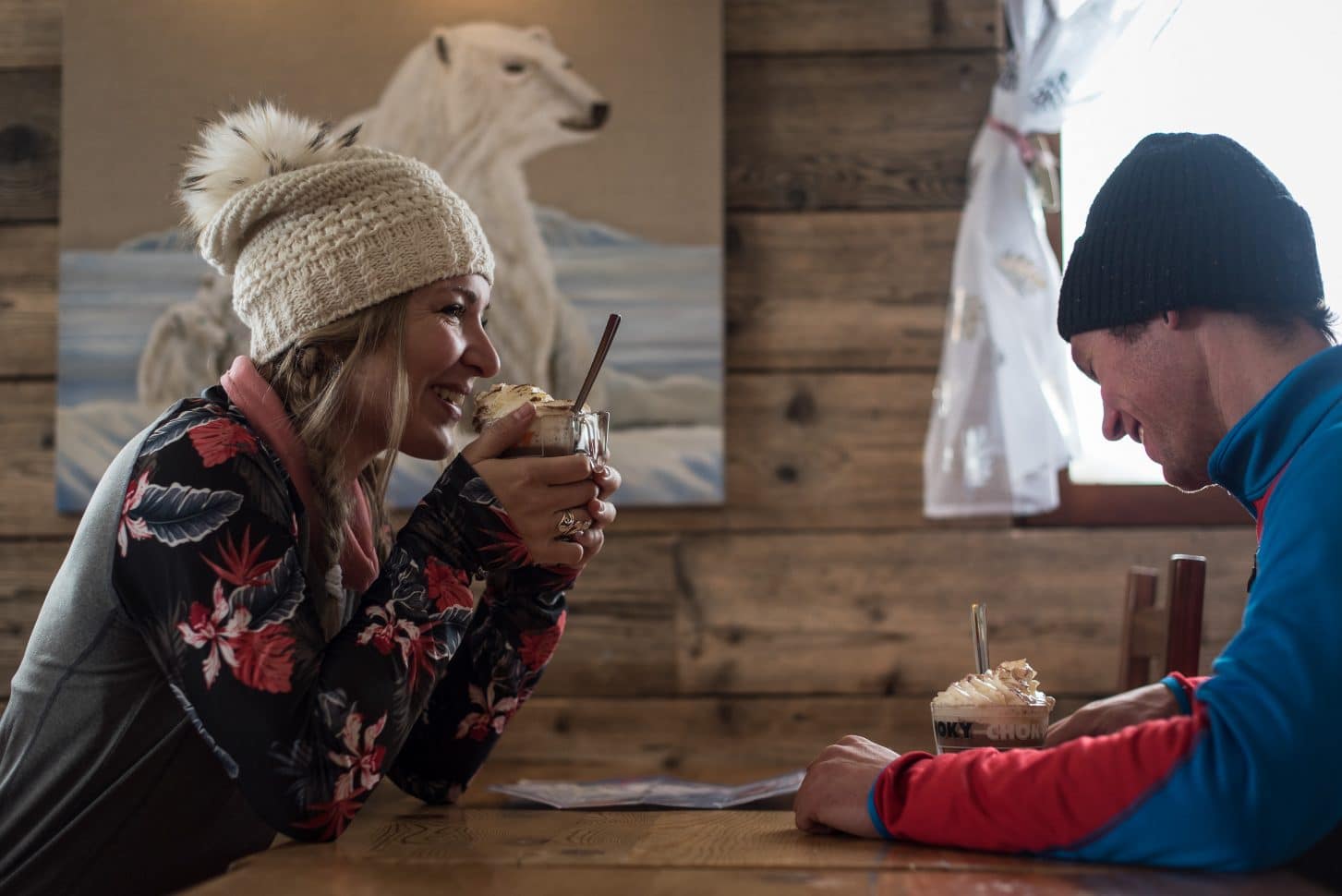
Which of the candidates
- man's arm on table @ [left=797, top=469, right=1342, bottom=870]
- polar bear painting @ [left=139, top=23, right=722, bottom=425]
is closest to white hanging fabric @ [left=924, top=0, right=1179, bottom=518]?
polar bear painting @ [left=139, top=23, right=722, bottom=425]

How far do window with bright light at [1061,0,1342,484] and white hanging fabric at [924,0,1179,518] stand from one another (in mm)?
113

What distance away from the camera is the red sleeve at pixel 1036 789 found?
924 mm

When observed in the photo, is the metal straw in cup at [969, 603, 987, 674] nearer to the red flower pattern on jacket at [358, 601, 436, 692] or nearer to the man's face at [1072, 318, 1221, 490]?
the man's face at [1072, 318, 1221, 490]

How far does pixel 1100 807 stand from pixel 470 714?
81 cm

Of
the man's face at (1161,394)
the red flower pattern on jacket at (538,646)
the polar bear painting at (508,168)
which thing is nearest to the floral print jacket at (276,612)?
the red flower pattern on jacket at (538,646)

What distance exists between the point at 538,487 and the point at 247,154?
547mm

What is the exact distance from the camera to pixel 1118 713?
1.10 metres

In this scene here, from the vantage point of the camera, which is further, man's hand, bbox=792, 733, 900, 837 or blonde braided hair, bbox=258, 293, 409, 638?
blonde braided hair, bbox=258, 293, 409, 638

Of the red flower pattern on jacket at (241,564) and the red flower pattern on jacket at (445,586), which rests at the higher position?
the red flower pattern on jacket at (241,564)

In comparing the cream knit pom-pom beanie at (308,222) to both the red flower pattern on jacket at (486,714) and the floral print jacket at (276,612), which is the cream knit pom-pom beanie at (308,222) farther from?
the red flower pattern on jacket at (486,714)

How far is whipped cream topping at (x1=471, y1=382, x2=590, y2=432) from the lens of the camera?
1.35 m

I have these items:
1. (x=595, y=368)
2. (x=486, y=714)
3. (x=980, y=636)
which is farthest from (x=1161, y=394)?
(x=486, y=714)

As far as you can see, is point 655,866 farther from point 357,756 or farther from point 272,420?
point 272,420

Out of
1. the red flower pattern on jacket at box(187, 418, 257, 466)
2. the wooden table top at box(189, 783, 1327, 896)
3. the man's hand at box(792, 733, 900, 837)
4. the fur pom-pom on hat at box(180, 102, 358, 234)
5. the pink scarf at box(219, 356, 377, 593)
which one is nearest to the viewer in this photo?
the wooden table top at box(189, 783, 1327, 896)
